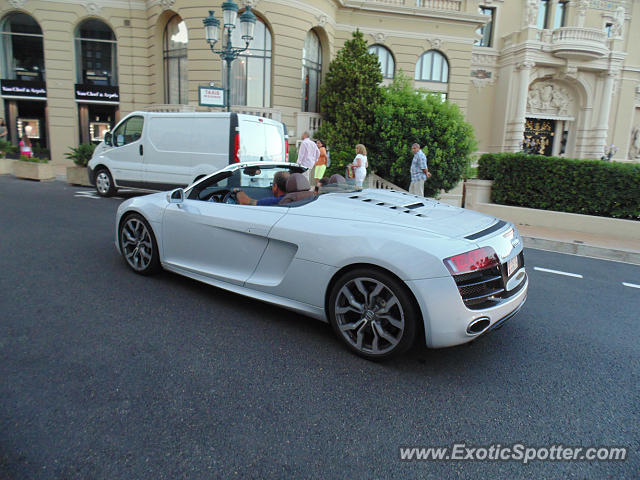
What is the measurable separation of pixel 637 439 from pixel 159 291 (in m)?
4.03

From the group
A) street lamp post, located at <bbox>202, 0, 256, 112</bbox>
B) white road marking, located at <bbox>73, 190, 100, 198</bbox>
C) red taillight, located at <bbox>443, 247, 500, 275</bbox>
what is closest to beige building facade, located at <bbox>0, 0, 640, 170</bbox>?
street lamp post, located at <bbox>202, 0, 256, 112</bbox>

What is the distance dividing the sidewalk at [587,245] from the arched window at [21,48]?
24.7 metres

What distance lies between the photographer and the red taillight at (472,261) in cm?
298

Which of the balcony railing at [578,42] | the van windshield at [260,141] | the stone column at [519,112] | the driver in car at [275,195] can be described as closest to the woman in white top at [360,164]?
the van windshield at [260,141]

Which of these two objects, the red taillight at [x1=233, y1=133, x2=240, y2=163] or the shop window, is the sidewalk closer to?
the red taillight at [x1=233, y1=133, x2=240, y2=163]

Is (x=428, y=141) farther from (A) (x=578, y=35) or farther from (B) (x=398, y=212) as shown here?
(A) (x=578, y=35)

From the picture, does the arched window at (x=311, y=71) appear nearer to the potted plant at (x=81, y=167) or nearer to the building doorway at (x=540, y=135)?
the potted plant at (x=81, y=167)

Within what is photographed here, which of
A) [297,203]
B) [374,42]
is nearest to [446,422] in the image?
[297,203]

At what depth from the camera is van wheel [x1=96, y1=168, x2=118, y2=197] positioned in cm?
1155

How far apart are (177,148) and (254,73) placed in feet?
36.1

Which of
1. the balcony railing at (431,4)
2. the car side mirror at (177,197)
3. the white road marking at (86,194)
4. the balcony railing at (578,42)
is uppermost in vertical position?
the balcony railing at (431,4)

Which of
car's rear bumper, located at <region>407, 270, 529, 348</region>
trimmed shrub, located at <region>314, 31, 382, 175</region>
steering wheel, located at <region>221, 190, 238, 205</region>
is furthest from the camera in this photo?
trimmed shrub, located at <region>314, 31, 382, 175</region>

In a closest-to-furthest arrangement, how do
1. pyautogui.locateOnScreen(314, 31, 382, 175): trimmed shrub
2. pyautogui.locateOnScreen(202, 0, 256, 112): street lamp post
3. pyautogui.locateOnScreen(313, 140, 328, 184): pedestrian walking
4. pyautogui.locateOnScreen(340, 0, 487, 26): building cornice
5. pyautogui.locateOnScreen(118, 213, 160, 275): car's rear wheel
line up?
pyautogui.locateOnScreen(118, 213, 160, 275): car's rear wheel
pyautogui.locateOnScreen(202, 0, 256, 112): street lamp post
pyautogui.locateOnScreen(313, 140, 328, 184): pedestrian walking
pyautogui.locateOnScreen(314, 31, 382, 175): trimmed shrub
pyautogui.locateOnScreen(340, 0, 487, 26): building cornice

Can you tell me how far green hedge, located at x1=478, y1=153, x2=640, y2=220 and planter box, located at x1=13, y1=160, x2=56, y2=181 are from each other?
14115mm
